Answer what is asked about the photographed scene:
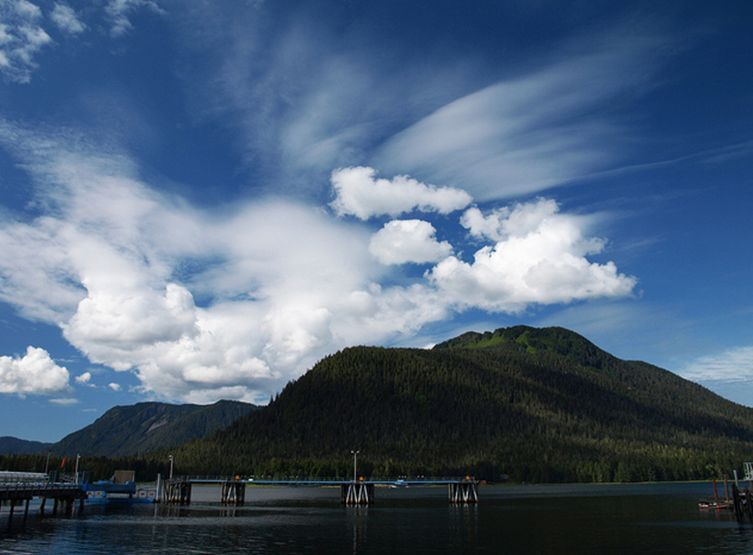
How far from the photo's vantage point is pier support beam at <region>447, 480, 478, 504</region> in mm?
173875

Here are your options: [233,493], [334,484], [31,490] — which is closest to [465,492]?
[334,484]

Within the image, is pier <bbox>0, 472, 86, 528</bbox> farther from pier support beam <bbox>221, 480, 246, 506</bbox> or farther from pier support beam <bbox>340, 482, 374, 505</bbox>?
pier support beam <bbox>340, 482, 374, 505</bbox>

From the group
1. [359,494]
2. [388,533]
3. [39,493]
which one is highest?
[39,493]

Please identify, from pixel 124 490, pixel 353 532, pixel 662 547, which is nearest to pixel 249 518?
pixel 353 532

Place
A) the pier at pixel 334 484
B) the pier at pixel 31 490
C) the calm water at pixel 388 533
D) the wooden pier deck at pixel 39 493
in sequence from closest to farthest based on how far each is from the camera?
1. the calm water at pixel 388 533
2. the wooden pier deck at pixel 39 493
3. the pier at pixel 31 490
4. the pier at pixel 334 484

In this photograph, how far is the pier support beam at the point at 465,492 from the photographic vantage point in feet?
570

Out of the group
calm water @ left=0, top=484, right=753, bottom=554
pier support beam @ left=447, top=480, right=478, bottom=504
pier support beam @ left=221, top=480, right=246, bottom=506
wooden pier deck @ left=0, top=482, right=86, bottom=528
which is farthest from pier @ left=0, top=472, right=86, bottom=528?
pier support beam @ left=447, top=480, right=478, bottom=504

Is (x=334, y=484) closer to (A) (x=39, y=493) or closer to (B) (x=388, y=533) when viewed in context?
(A) (x=39, y=493)

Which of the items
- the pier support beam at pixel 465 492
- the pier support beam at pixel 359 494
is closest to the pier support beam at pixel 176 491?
the pier support beam at pixel 359 494

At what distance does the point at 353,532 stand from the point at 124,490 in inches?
3794

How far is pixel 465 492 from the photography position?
17850 centimetres

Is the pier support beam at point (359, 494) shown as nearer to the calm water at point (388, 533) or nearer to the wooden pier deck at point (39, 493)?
the calm water at point (388, 533)

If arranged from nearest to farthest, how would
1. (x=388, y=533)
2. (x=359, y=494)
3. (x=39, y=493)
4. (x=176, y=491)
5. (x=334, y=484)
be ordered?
(x=388, y=533) < (x=39, y=493) < (x=359, y=494) < (x=334, y=484) < (x=176, y=491)

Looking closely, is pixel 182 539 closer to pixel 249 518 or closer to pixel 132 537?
pixel 132 537
